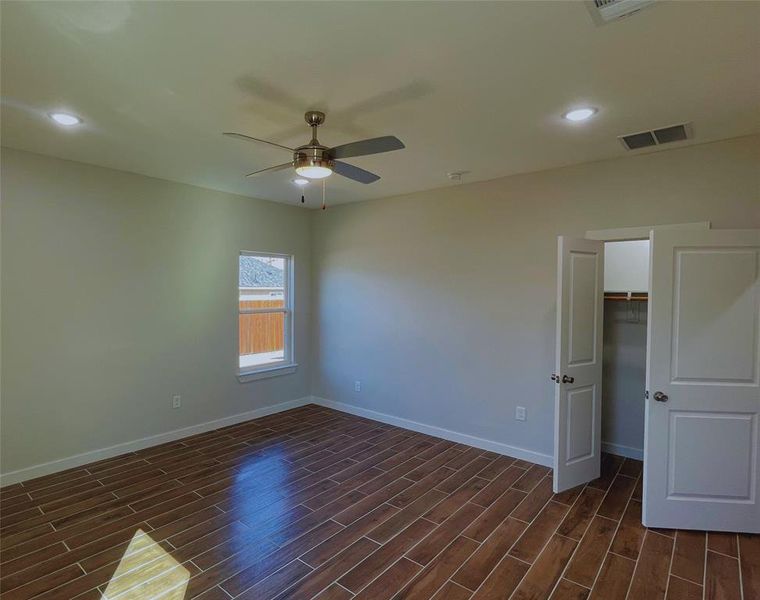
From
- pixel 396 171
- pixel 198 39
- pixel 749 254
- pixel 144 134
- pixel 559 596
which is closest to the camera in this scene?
pixel 198 39

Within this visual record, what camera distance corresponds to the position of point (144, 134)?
10.0ft

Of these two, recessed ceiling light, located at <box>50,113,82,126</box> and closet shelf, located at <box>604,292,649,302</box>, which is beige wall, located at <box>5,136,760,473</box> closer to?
closet shelf, located at <box>604,292,649,302</box>

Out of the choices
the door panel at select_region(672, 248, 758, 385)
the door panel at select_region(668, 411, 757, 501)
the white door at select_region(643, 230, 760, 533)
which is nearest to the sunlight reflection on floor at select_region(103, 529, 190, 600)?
the white door at select_region(643, 230, 760, 533)

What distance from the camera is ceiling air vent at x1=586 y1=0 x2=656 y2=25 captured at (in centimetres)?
163

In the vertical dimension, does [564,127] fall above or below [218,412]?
above

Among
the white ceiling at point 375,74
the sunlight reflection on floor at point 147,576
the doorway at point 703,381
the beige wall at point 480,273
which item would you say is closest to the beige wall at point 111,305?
the white ceiling at point 375,74

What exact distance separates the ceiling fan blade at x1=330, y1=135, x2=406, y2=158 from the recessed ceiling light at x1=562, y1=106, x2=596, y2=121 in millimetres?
1223

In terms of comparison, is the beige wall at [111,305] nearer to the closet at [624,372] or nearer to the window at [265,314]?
the window at [265,314]

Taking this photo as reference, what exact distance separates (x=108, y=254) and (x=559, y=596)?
451 cm

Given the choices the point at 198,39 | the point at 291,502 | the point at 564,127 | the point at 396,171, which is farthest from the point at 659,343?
the point at 198,39

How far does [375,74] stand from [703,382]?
9.67ft

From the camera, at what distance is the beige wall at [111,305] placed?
11.4ft

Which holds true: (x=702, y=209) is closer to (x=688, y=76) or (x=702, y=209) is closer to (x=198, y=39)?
(x=688, y=76)

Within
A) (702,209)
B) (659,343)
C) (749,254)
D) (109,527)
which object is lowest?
(109,527)
